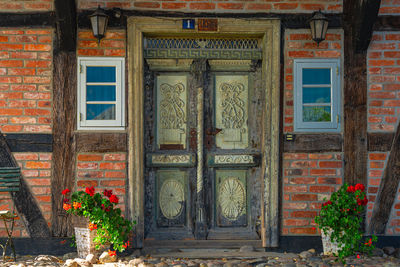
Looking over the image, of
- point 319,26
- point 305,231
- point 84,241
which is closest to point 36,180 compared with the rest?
point 84,241

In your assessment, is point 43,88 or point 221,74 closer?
point 43,88

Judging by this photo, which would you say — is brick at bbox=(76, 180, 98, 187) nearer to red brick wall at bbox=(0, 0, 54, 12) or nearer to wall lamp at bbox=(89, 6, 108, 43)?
wall lamp at bbox=(89, 6, 108, 43)

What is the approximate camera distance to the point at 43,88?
14.2 feet

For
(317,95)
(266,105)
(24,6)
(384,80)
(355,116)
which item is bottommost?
(355,116)

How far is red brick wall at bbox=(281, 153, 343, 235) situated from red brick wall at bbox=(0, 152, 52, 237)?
2.48 meters

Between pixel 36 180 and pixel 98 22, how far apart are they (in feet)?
5.74

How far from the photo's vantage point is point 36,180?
14.2 ft

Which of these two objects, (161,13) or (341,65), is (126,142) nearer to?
(161,13)

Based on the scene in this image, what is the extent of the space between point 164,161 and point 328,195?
180cm

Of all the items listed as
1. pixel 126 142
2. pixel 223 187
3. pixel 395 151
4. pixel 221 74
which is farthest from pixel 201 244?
pixel 395 151

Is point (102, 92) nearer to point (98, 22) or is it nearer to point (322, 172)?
point (98, 22)

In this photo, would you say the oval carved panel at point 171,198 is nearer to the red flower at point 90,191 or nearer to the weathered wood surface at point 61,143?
the red flower at point 90,191

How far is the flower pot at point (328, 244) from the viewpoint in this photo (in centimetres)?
414

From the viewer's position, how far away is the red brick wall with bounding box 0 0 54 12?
14.1ft
